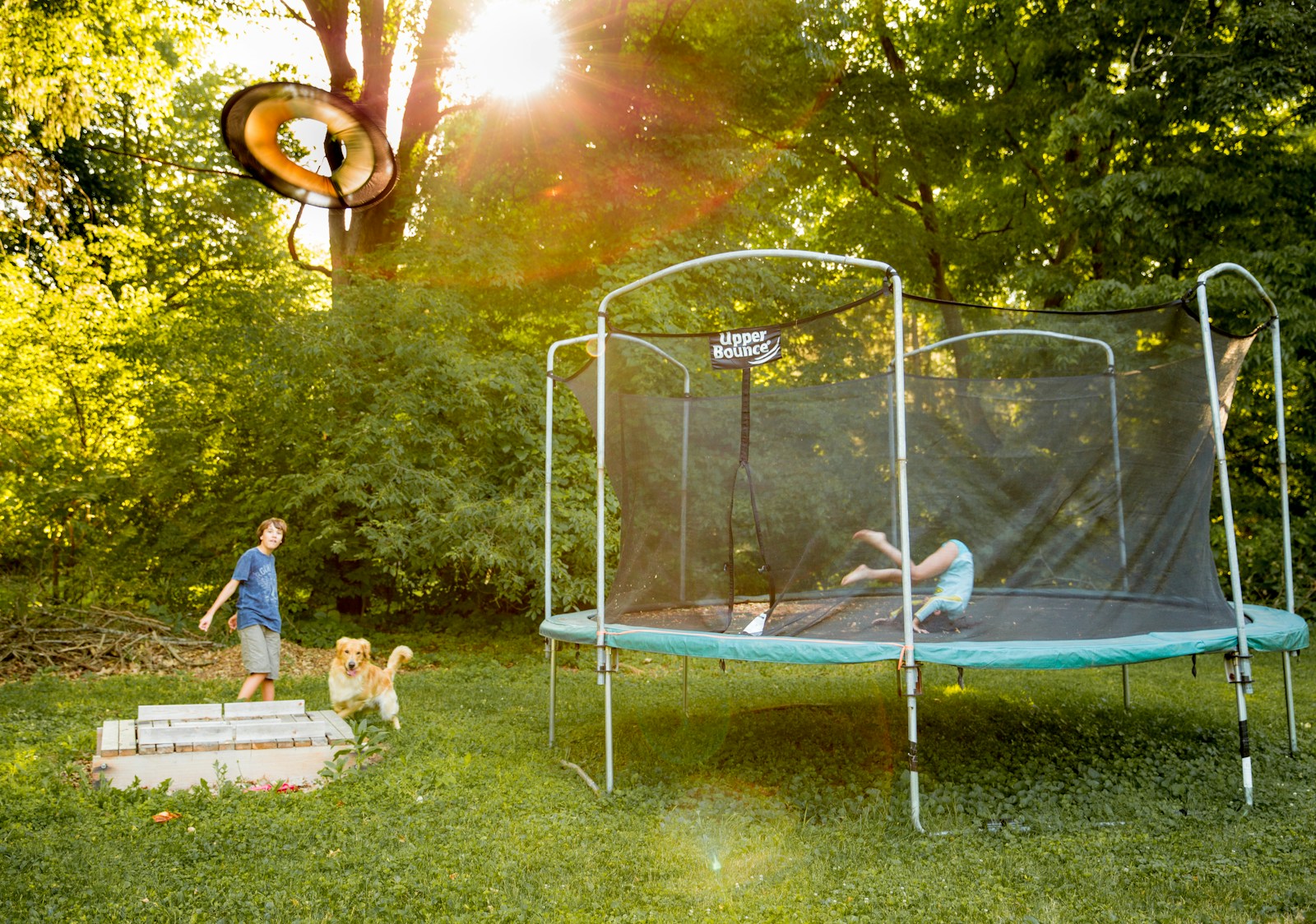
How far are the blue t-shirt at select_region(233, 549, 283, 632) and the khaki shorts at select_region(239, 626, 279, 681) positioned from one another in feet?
0.15

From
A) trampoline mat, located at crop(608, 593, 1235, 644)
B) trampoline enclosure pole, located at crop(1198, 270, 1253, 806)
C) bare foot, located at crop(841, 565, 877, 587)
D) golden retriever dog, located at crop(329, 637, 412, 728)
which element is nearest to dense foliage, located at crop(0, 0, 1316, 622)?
golden retriever dog, located at crop(329, 637, 412, 728)

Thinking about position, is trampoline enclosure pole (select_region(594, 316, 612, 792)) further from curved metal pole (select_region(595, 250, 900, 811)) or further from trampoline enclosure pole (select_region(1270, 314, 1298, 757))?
trampoline enclosure pole (select_region(1270, 314, 1298, 757))

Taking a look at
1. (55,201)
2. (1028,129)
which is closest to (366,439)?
(55,201)

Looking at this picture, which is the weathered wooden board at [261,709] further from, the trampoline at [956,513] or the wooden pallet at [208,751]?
the trampoline at [956,513]

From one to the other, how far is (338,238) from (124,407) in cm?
306

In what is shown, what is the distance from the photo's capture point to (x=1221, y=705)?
6.91 m

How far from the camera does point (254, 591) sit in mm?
5941

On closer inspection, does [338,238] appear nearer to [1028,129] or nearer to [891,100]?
[891,100]

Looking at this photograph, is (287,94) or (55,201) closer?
(287,94)

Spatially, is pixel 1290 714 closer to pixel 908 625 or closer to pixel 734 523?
pixel 908 625

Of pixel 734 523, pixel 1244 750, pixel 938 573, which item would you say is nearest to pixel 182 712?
pixel 734 523

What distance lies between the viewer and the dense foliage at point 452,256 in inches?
362

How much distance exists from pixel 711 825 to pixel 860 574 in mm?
1378

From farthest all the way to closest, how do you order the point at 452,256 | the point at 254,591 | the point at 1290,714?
the point at 452,256 < the point at 254,591 < the point at 1290,714
